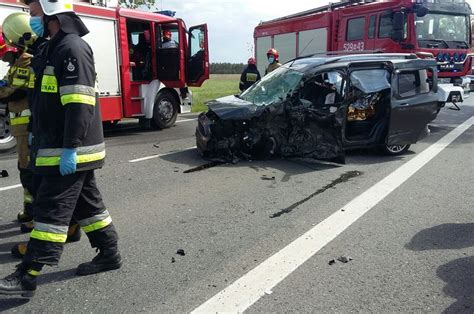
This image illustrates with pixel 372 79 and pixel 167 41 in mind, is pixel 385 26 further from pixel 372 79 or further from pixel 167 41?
pixel 167 41

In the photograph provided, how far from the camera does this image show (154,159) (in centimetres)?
723

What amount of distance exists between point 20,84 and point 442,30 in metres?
10.2

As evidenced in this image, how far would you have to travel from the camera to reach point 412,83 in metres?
7.50

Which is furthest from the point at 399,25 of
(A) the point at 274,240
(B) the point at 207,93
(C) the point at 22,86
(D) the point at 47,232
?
(B) the point at 207,93

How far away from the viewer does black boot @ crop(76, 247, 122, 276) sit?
3.27 meters

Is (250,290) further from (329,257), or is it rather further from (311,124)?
(311,124)

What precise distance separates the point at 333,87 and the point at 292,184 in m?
2.08

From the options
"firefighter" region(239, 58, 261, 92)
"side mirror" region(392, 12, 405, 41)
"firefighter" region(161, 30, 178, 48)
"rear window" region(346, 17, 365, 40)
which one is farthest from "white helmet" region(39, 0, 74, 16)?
"rear window" region(346, 17, 365, 40)

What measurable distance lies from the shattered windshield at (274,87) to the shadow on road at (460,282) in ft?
13.2

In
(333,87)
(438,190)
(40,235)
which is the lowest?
(438,190)

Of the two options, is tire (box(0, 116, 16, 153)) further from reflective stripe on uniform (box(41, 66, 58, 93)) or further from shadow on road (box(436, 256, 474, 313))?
shadow on road (box(436, 256, 474, 313))

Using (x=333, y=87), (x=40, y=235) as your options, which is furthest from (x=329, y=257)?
(x=333, y=87)

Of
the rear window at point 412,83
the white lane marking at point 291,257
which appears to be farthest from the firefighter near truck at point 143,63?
the white lane marking at point 291,257

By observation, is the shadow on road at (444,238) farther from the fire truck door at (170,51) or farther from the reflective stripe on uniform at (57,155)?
the fire truck door at (170,51)
